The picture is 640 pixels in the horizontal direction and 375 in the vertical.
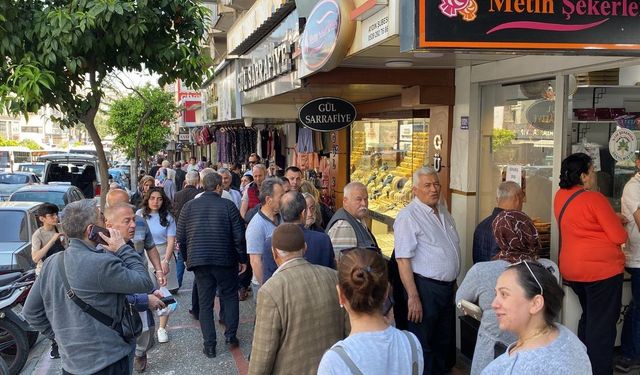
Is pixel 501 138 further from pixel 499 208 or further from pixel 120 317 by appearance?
pixel 120 317

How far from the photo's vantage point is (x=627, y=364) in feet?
16.9

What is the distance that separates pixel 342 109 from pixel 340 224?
401 cm

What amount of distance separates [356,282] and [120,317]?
5.94ft

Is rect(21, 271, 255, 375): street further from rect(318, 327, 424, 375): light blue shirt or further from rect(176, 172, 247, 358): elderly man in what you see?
rect(318, 327, 424, 375): light blue shirt

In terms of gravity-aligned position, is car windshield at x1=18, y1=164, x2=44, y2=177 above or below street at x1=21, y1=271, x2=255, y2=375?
above

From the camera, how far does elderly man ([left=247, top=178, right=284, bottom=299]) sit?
5.08 meters

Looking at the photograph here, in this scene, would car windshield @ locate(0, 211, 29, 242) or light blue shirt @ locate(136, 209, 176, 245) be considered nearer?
light blue shirt @ locate(136, 209, 176, 245)

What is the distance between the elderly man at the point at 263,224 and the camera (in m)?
5.08

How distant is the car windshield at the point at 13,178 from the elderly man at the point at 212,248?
1427 cm

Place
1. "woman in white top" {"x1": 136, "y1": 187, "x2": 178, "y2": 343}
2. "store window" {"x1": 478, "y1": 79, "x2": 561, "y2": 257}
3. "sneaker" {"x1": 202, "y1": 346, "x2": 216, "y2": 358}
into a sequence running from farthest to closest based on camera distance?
"woman in white top" {"x1": 136, "y1": 187, "x2": 178, "y2": 343} → "sneaker" {"x1": 202, "y1": 346, "x2": 216, "y2": 358} → "store window" {"x1": 478, "y1": 79, "x2": 561, "y2": 257}

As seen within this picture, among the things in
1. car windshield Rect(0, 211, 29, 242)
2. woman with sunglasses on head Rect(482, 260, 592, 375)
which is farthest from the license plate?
woman with sunglasses on head Rect(482, 260, 592, 375)

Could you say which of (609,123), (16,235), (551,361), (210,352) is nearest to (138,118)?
(16,235)

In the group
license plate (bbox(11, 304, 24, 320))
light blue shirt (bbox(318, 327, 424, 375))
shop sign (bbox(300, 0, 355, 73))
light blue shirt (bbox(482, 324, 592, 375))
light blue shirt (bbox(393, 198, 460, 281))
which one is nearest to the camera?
light blue shirt (bbox(482, 324, 592, 375))

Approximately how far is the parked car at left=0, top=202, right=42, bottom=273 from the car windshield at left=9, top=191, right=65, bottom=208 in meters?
3.42
